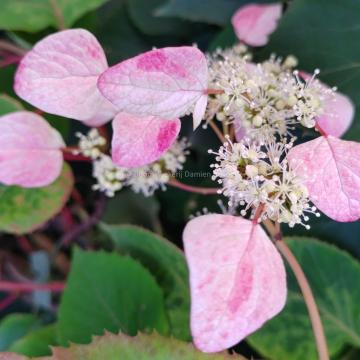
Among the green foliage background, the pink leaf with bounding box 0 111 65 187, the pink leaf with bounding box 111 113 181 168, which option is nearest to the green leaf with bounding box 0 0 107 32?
the green foliage background

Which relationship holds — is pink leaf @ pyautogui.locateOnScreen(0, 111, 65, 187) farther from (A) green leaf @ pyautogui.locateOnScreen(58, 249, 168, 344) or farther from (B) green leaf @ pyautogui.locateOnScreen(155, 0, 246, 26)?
(B) green leaf @ pyautogui.locateOnScreen(155, 0, 246, 26)

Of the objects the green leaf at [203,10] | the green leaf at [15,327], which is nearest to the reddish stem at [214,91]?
the green leaf at [203,10]

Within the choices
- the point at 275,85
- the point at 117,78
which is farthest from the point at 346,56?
the point at 117,78

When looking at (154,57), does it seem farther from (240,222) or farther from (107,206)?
(107,206)

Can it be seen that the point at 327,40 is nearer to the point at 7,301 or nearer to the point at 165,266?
the point at 165,266

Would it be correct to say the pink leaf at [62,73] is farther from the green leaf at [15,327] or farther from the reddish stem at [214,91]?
the green leaf at [15,327]

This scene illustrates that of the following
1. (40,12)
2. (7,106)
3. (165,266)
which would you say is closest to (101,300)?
(165,266)
